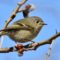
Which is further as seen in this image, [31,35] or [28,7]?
[31,35]

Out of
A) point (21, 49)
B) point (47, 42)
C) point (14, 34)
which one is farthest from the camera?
point (14, 34)

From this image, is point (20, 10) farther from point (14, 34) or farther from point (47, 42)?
point (47, 42)

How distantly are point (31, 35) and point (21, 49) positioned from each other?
0.63 metres

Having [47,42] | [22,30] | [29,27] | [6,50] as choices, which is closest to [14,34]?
[22,30]

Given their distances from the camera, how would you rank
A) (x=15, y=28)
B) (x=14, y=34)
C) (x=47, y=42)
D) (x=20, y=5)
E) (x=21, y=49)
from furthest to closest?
(x=14, y=34), (x=15, y=28), (x=20, y=5), (x=21, y=49), (x=47, y=42)

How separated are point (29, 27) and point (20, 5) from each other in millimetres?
531

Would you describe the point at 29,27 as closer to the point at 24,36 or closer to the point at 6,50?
the point at 24,36

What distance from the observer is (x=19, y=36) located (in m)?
1.75

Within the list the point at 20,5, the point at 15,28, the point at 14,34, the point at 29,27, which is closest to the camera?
the point at 20,5

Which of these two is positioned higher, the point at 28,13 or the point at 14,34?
the point at 28,13

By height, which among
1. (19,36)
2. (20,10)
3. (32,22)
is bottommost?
(19,36)

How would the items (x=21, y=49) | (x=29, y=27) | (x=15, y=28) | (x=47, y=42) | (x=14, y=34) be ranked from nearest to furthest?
(x=47, y=42)
(x=21, y=49)
(x=15, y=28)
(x=14, y=34)
(x=29, y=27)

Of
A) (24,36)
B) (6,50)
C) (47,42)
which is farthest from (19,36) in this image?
(47,42)

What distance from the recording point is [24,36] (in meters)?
1.74
